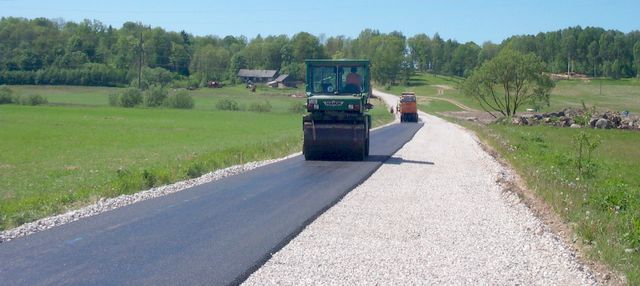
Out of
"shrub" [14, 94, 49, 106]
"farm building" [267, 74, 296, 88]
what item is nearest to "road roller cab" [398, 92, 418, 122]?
"shrub" [14, 94, 49, 106]

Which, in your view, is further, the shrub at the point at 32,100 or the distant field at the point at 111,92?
the distant field at the point at 111,92

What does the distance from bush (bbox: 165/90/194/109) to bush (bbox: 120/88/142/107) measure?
3.75 meters

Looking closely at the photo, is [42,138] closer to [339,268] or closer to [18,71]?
[339,268]

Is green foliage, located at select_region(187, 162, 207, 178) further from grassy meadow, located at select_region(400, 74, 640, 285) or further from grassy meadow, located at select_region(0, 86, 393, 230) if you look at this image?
grassy meadow, located at select_region(400, 74, 640, 285)

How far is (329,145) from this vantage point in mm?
23469

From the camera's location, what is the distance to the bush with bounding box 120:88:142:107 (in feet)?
297

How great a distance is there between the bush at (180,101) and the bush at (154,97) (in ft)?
3.24

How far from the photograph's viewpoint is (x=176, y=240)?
10438mm

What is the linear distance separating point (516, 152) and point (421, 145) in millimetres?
4684

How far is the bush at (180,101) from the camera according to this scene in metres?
90.5

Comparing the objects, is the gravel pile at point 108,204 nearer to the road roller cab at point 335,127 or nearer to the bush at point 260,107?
the road roller cab at point 335,127

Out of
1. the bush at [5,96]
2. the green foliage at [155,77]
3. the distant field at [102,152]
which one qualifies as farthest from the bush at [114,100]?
the green foliage at [155,77]

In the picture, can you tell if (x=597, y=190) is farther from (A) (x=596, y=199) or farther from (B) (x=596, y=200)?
(B) (x=596, y=200)

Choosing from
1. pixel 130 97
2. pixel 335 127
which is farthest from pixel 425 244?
pixel 130 97
